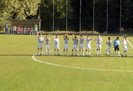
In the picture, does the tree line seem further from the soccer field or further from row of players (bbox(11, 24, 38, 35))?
the soccer field

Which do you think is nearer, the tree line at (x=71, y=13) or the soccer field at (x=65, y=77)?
the soccer field at (x=65, y=77)

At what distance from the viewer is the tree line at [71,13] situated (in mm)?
72688

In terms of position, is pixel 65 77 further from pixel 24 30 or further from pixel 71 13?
pixel 71 13

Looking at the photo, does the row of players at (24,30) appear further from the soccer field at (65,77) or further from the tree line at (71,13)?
the soccer field at (65,77)

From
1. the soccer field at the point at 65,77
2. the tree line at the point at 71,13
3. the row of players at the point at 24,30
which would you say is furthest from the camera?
the tree line at the point at 71,13

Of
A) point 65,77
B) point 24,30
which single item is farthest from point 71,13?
point 65,77

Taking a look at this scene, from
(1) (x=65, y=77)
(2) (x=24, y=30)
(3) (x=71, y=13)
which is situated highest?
(3) (x=71, y=13)

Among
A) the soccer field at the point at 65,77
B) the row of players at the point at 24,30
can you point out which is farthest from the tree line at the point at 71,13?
the soccer field at the point at 65,77

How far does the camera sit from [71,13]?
3127 inches

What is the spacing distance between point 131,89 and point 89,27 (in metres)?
61.8

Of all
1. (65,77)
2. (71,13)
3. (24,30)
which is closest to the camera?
(65,77)

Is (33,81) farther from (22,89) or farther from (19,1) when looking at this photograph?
(19,1)

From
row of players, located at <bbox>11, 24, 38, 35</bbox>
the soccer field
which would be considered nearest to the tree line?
row of players, located at <bbox>11, 24, 38, 35</bbox>

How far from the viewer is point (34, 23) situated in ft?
219
